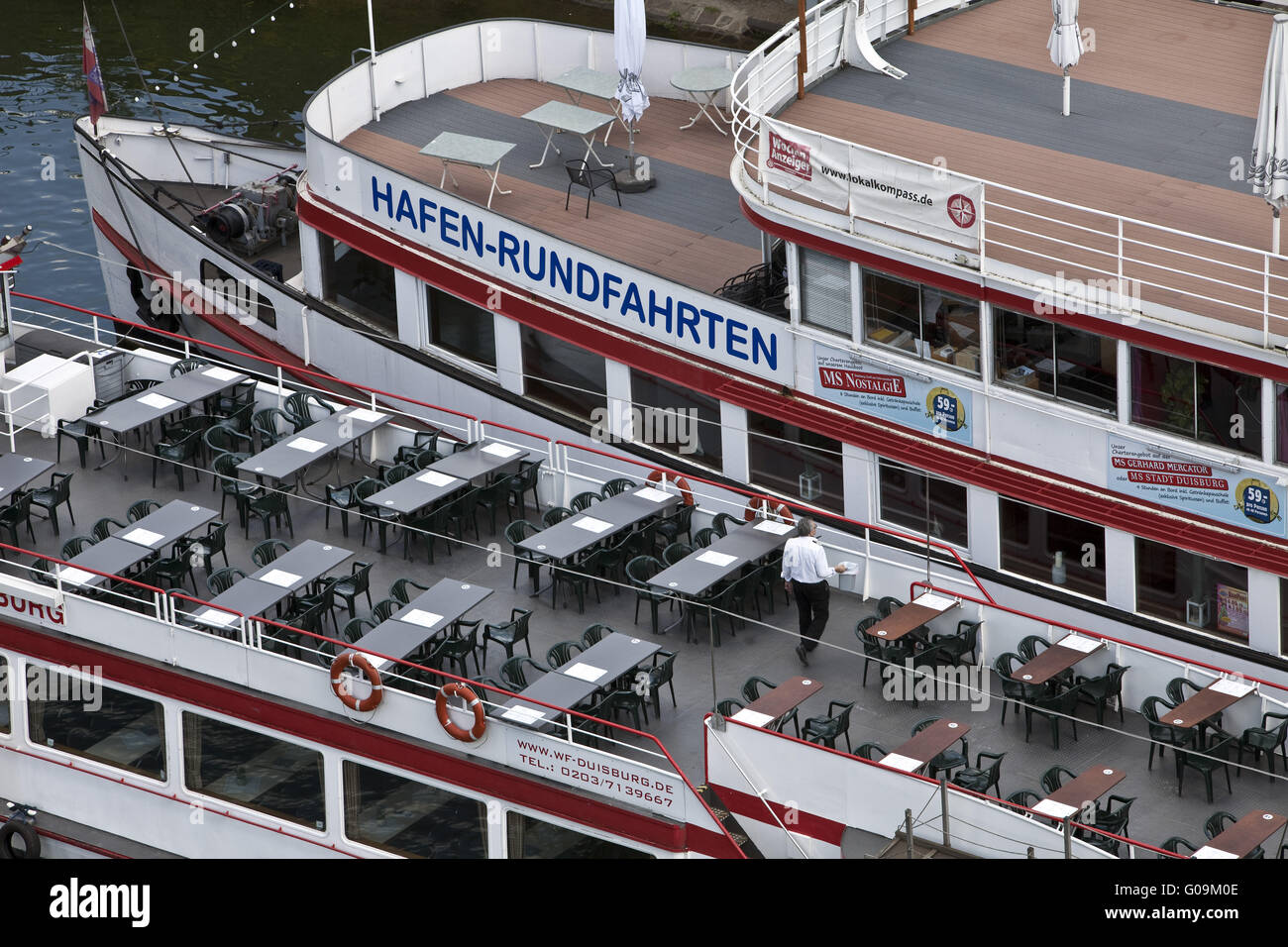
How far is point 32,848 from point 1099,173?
44.1 ft

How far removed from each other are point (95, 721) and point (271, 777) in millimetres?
2117

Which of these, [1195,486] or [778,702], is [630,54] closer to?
[1195,486]

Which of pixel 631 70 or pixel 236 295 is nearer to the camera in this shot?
pixel 631 70

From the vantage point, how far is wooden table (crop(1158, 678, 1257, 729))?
18.8m

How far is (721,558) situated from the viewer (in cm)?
2067

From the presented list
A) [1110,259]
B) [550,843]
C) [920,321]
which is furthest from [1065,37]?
[550,843]

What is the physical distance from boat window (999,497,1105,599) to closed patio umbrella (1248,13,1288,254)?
3.86 metres

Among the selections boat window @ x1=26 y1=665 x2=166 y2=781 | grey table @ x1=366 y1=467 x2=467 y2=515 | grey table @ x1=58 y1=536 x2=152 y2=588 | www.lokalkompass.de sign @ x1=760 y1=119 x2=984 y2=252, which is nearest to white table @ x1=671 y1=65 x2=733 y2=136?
www.lokalkompass.de sign @ x1=760 y1=119 x2=984 y2=252

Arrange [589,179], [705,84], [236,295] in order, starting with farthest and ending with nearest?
[236,295]
[705,84]
[589,179]

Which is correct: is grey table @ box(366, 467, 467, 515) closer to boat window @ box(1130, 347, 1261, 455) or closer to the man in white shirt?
the man in white shirt

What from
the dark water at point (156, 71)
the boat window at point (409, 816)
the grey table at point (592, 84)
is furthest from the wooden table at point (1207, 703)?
the dark water at point (156, 71)

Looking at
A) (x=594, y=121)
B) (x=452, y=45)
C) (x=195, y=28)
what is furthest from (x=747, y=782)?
(x=195, y=28)

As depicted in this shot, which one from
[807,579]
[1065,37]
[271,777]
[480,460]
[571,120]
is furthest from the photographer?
[571,120]

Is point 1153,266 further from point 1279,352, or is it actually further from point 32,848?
point 32,848
